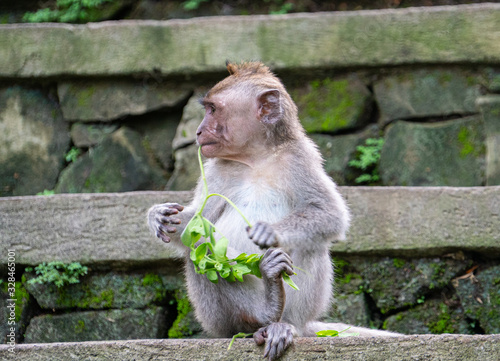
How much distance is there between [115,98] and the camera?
24.0 ft

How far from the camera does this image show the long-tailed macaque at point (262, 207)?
14.4ft

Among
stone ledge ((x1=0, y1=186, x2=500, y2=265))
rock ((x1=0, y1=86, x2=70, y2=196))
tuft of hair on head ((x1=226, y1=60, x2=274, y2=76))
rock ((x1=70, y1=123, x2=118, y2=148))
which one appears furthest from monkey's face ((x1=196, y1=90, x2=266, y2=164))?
rock ((x1=0, y1=86, x2=70, y2=196))

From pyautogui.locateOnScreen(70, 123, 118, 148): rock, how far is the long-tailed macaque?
253cm

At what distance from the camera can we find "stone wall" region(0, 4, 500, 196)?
6.79 meters

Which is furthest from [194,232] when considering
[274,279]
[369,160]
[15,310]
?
[369,160]

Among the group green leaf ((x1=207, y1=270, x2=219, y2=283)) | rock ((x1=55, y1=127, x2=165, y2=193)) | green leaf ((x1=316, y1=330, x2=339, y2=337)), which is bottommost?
rock ((x1=55, y1=127, x2=165, y2=193))

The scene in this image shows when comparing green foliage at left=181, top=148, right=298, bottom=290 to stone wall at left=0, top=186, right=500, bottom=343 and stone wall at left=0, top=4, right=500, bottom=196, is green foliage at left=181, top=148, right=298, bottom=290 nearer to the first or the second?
stone wall at left=0, top=186, right=500, bottom=343

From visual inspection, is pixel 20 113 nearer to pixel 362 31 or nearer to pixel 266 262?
pixel 362 31

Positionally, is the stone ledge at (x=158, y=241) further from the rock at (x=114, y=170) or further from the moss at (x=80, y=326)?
the rock at (x=114, y=170)

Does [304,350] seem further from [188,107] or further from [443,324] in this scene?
[188,107]

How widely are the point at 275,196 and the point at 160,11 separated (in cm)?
470

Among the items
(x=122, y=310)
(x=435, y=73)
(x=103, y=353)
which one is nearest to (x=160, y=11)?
(x=435, y=73)

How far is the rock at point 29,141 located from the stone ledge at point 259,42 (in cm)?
32

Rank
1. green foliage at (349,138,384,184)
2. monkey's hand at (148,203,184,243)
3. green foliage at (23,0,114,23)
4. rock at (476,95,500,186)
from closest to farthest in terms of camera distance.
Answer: monkey's hand at (148,203,184,243)
rock at (476,95,500,186)
green foliage at (349,138,384,184)
green foliage at (23,0,114,23)
